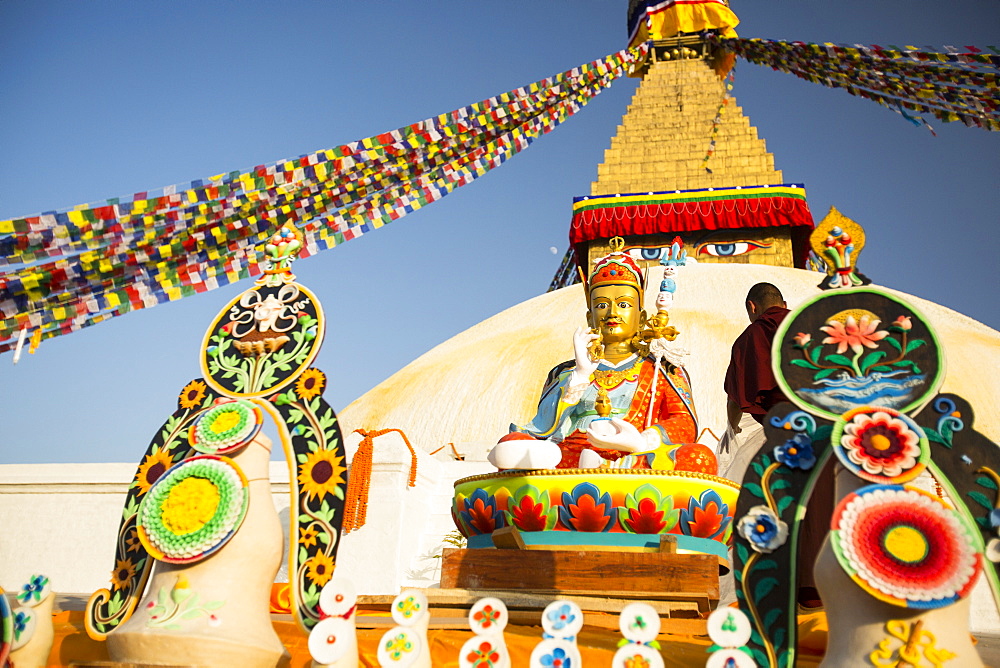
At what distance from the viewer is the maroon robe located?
4.52m

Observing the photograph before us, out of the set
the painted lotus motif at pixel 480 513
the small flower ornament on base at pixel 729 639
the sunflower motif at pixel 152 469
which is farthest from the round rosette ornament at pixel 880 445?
the painted lotus motif at pixel 480 513

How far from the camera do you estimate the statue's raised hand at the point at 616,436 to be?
5.55 meters

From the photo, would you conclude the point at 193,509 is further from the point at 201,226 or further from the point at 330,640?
the point at 201,226

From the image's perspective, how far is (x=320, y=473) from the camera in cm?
351

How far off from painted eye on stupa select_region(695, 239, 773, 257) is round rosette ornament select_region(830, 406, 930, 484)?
1734 cm

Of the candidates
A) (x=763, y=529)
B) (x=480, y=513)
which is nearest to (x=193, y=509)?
(x=763, y=529)

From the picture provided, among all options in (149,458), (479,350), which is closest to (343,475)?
(149,458)

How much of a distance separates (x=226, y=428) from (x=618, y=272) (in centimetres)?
385

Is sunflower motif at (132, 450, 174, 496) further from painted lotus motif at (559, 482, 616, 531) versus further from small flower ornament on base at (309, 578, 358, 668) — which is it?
painted lotus motif at (559, 482, 616, 531)

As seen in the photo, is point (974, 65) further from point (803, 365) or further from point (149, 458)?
point (149, 458)

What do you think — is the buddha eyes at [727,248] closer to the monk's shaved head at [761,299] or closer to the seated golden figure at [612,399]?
the seated golden figure at [612,399]

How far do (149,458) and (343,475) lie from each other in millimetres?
950

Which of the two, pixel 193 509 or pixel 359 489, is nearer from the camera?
pixel 193 509

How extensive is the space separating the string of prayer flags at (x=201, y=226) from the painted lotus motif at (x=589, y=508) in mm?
2061
